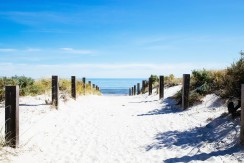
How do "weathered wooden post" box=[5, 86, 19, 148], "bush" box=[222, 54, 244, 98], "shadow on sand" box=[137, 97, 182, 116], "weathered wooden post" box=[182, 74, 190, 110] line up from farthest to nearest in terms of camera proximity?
"shadow on sand" box=[137, 97, 182, 116] → "weathered wooden post" box=[182, 74, 190, 110] → "bush" box=[222, 54, 244, 98] → "weathered wooden post" box=[5, 86, 19, 148]

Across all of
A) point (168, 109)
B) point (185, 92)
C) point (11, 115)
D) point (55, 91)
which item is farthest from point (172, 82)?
point (11, 115)

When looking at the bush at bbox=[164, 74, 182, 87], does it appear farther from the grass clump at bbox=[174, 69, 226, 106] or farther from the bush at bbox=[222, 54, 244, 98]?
the bush at bbox=[222, 54, 244, 98]

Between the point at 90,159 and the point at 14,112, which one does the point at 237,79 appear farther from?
the point at 14,112

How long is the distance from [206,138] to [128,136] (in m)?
2.09

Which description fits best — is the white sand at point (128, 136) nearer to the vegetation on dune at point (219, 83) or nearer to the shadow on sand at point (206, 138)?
the shadow on sand at point (206, 138)

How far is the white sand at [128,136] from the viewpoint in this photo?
23.2 ft

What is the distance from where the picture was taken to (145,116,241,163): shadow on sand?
706cm


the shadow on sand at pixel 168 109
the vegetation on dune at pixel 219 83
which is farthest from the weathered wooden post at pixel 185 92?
the shadow on sand at pixel 168 109

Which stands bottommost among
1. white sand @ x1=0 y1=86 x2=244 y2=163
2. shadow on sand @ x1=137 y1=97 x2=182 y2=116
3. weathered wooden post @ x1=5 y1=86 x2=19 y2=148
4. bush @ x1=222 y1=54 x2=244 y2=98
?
white sand @ x1=0 y1=86 x2=244 y2=163

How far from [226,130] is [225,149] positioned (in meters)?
1.25

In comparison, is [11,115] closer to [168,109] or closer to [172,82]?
[168,109]

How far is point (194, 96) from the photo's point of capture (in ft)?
42.9

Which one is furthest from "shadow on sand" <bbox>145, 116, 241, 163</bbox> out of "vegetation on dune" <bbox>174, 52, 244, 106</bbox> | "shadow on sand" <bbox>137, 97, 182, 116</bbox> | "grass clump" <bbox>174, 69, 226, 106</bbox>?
"shadow on sand" <bbox>137, 97, 182, 116</bbox>

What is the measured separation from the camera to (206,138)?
8.39 m
